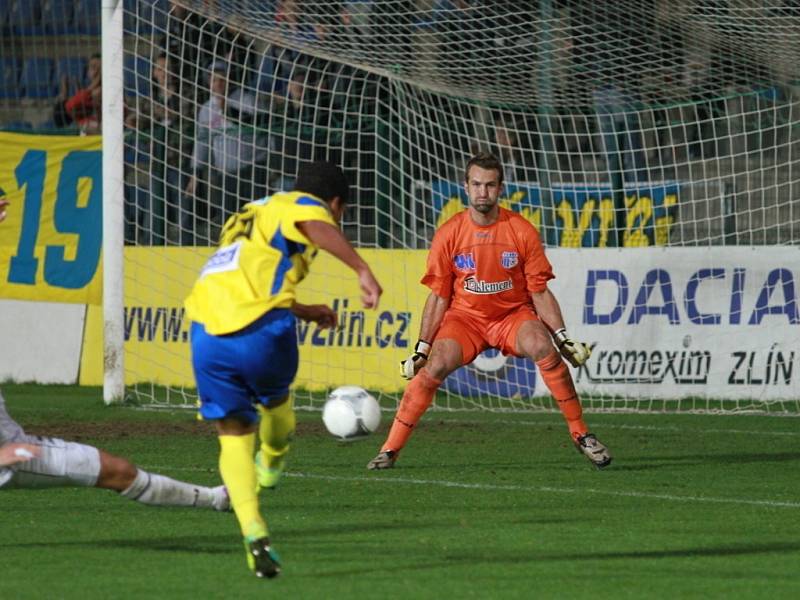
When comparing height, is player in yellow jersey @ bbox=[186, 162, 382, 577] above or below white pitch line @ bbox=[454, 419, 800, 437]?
above

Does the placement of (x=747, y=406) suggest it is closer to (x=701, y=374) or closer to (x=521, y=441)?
(x=701, y=374)

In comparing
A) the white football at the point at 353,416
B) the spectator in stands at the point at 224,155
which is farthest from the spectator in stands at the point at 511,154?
the white football at the point at 353,416

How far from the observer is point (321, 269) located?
17078 millimetres

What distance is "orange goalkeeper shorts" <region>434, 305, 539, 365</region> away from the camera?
36.7 ft

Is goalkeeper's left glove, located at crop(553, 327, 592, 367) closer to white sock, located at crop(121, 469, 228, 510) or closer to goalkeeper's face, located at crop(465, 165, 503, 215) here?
goalkeeper's face, located at crop(465, 165, 503, 215)

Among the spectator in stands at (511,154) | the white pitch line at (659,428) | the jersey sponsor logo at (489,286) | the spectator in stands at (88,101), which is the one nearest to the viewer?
the jersey sponsor logo at (489,286)

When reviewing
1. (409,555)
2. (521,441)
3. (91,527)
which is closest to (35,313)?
(521,441)

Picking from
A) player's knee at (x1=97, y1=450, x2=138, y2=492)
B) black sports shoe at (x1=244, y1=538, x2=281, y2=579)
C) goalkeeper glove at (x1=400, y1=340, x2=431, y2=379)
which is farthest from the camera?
goalkeeper glove at (x1=400, y1=340, x2=431, y2=379)

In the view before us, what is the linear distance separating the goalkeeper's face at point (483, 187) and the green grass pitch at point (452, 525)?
68.8 inches

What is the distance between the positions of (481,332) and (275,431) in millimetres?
3620

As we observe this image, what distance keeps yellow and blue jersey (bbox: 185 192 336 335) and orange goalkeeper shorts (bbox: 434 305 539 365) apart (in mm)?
4438

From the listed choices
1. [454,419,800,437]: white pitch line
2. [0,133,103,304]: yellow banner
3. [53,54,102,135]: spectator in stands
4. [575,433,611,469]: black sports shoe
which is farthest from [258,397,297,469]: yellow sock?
[53,54,102,135]: spectator in stands

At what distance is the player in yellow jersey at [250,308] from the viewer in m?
6.66

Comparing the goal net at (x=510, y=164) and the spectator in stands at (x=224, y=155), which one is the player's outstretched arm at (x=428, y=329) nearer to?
the goal net at (x=510, y=164)
